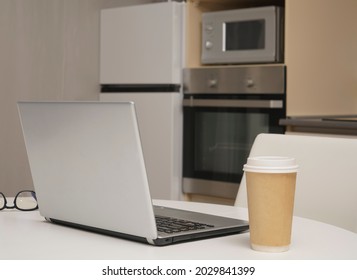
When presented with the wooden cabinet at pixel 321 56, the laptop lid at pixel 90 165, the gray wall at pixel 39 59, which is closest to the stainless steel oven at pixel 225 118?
the wooden cabinet at pixel 321 56

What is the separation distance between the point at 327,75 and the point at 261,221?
7.70 feet

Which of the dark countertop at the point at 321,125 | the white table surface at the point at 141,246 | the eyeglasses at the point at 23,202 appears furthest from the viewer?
the dark countertop at the point at 321,125

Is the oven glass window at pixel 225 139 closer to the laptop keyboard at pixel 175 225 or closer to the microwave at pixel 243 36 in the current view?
the microwave at pixel 243 36

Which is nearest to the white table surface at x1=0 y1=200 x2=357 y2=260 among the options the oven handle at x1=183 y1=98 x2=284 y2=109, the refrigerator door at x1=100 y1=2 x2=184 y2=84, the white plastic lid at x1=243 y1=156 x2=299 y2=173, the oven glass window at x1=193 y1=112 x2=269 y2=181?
the white plastic lid at x1=243 y1=156 x2=299 y2=173

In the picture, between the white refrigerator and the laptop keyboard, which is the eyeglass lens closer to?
the laptop keyboard

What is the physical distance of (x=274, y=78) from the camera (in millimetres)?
3025

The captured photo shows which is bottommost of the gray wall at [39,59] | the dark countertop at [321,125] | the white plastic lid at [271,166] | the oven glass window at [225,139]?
the oven glass window at [225,139]

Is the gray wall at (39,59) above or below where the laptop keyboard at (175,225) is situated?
above

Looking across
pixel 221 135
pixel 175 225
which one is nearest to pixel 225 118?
pixel 221 135

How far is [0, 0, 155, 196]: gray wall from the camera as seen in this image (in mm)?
3207

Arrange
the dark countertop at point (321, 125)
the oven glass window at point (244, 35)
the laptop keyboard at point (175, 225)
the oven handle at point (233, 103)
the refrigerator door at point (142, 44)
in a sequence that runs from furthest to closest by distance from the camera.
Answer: the refrigerator door at point (142, 44), the oven glass window at point (244, 35), the oven handle at point (233, 103), the dark countertop at point (321, 125), the laptop keyboard at point (175, 225)

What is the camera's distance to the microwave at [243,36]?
3.08 m

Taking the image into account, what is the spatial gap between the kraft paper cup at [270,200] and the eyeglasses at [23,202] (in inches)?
23.8

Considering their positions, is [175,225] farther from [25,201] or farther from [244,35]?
[244,35]
